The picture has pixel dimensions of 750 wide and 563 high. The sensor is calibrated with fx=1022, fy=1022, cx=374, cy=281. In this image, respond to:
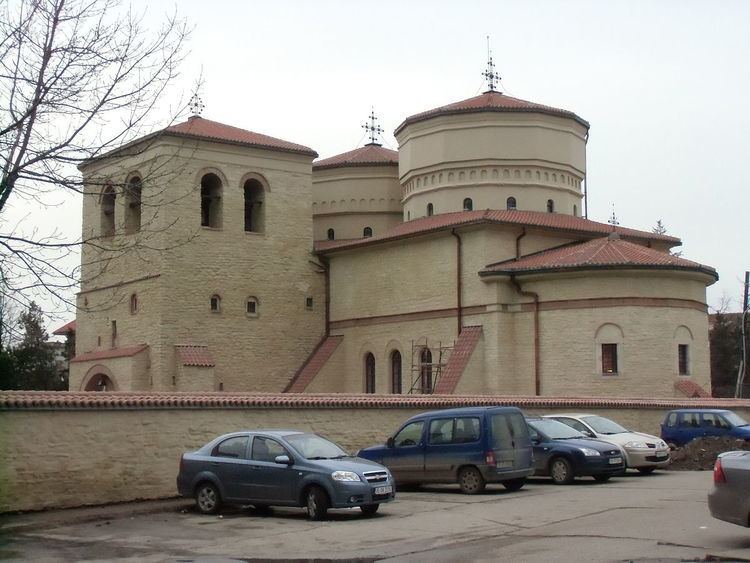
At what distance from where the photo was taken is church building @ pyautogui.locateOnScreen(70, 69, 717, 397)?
34938 millimetres

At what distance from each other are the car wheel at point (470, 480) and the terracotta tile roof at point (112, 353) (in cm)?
2281

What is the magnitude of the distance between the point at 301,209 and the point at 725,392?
1430 inches

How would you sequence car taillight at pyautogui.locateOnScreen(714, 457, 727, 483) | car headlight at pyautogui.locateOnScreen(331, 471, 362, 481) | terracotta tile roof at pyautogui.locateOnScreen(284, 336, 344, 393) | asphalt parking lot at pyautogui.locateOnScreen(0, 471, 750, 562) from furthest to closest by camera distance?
terracotta tile roof at pyautogui.locateOnScreen(284, 336, 344, 393), car headlight at pyautogui.locateOnScreen(331, 471, 362, 481), asphalt parking lot at pyautogui.locateOnScreen(0, 471, 750, 562), car taillight at pyautogui.locateOnScreen(714, 457, 727, 483)

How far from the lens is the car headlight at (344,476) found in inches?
628

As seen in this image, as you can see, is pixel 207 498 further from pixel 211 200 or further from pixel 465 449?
pixel 211 200

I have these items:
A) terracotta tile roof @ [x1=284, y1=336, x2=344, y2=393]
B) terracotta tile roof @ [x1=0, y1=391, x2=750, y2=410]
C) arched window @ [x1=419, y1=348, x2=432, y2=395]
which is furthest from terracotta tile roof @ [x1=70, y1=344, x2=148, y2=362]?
terracotta tile roof @ [x1=0, y1=391, x2=750, y2=410]

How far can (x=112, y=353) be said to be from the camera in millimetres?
40844

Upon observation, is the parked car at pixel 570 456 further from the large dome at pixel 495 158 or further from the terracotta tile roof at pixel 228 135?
the terracotta tile roof at pixel 228 135

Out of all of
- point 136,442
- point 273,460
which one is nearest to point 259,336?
point 136,442

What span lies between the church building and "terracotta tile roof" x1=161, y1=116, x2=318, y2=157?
122mm

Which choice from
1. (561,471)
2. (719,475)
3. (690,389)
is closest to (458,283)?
(690,389)

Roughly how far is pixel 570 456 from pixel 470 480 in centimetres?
267

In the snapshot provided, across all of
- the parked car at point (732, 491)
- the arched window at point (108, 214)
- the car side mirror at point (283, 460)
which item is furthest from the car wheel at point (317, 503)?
the arched window at point (108, 214)

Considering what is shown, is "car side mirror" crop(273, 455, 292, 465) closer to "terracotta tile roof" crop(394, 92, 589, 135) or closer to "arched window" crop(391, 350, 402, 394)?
"arched window" crop(391, 350, 402, 394)
